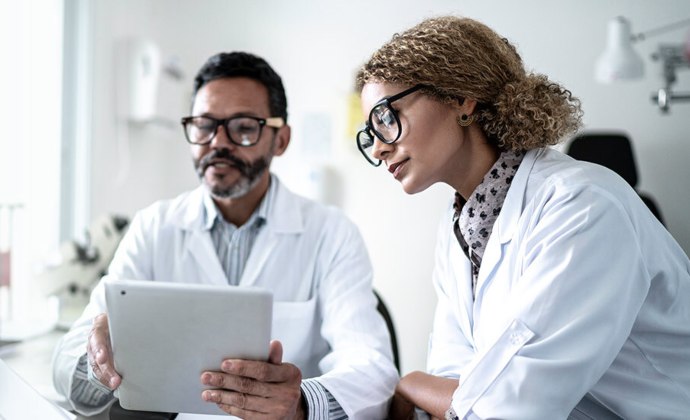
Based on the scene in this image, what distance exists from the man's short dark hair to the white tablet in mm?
821

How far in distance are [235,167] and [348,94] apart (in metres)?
1.60

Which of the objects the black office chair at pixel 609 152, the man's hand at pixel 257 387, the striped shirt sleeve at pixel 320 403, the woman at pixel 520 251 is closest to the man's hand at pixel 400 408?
the woman at pixel 520 251

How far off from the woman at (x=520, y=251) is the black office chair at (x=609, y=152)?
1.28 m

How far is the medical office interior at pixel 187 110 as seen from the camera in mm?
2309

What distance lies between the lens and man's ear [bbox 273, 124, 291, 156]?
1687 millimetres

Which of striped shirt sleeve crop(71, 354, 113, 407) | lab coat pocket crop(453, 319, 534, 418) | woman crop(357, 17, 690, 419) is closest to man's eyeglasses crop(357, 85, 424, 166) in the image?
woman crop(357, 17, 690, 419)

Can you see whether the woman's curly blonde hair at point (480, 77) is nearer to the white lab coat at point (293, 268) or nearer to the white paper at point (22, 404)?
Answer: the white lab coat at point (293, 268)

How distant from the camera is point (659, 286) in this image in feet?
3.22

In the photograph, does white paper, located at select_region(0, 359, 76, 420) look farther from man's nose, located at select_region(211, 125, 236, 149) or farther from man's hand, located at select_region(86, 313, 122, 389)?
man's nose, located at select_region(211, 125, 236, 149)

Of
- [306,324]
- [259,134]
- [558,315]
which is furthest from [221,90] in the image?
[558,315]

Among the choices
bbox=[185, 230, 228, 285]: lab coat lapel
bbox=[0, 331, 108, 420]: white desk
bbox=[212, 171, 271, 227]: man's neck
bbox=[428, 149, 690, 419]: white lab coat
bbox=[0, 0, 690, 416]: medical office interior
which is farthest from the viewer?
bbox=[0, 0, 690, 416]: medical office interior

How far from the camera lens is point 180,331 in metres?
0.91

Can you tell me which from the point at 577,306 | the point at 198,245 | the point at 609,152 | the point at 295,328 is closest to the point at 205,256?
the point at 198,245

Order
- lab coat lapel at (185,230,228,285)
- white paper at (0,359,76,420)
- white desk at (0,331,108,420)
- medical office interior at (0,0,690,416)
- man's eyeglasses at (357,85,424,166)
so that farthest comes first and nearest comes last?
medical office interior at (0,0,690,416) < lab coat lapel at (185,230,228,285) < white desk at (0,331,108,420) < man's eyeglasses at (357,85,424,166) < white paper at (0,359,76,420)
